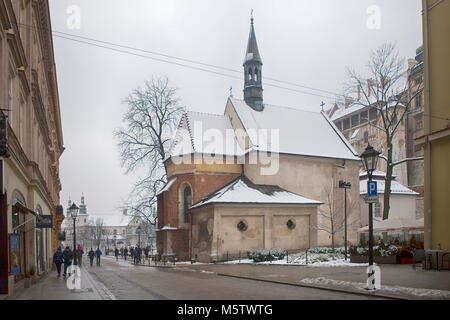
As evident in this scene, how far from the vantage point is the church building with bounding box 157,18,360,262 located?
3503 cm

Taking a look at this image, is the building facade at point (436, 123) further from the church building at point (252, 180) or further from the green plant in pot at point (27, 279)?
the church building at point (252, 180)

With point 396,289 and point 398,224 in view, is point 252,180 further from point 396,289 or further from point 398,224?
point 396,289

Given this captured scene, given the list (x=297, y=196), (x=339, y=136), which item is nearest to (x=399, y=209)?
(x=339, y=136)

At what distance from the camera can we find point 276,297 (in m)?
12.7

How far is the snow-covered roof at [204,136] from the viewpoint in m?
39.9

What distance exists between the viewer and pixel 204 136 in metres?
41.0

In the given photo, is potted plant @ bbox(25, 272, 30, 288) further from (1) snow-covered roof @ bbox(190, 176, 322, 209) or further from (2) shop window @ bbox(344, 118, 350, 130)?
(2) shop window @ bbox(344, 118, 350, 130)

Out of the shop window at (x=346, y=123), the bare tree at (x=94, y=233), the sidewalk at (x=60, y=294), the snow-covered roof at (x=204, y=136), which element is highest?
the shop window at (x=346, y=123)

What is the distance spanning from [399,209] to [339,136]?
13.9 meters

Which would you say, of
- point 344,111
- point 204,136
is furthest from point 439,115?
point 344,111

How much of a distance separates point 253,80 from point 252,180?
10.9 meters

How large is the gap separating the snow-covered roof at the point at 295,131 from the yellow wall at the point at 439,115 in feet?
68.3

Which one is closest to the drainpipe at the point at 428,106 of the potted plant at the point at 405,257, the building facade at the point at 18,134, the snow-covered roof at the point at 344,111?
the potted plant at the point at 405,257
